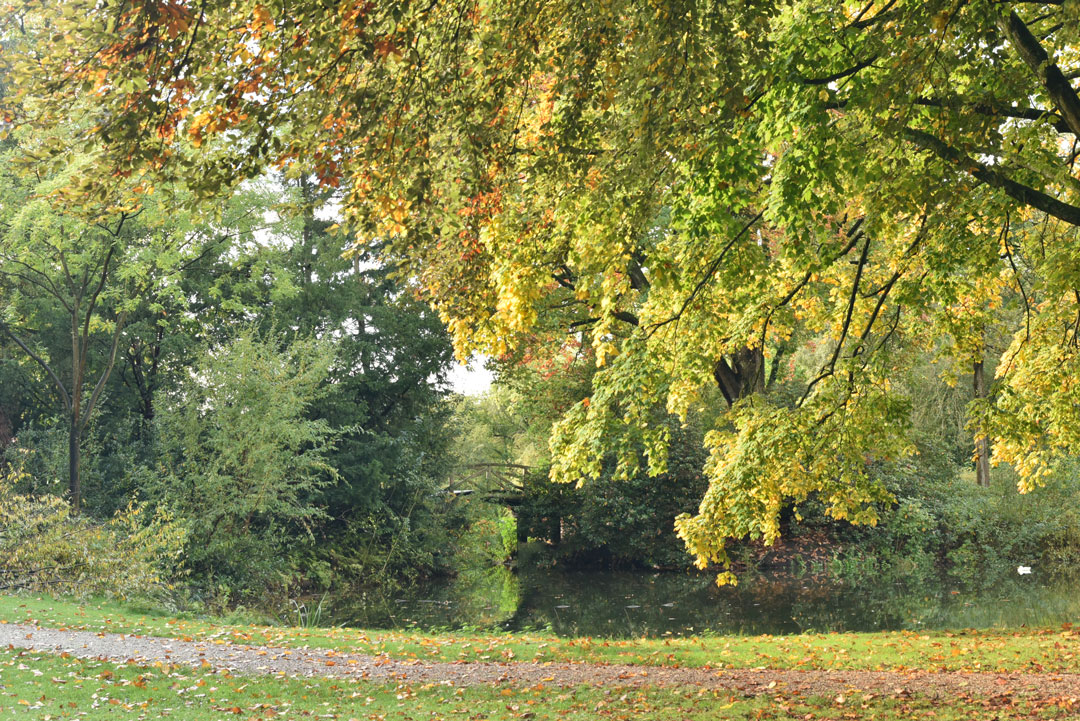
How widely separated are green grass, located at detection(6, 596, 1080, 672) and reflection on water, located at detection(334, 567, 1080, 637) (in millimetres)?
3371

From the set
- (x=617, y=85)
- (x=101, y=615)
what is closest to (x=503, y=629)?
(x=101, y=615)

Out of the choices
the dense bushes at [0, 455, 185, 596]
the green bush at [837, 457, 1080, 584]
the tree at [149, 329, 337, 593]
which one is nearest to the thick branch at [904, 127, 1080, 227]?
the dense bushes at [0, 455, 185, 596]

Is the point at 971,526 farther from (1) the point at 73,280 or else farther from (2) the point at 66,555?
(1) the point at 73,280

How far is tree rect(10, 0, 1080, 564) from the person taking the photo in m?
5.38

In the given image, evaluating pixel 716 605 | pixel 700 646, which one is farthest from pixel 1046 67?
pixel 716 605

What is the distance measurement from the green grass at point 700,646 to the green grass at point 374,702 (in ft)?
6.76

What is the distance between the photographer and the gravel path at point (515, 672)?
8711mm

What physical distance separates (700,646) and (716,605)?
26.5 ft

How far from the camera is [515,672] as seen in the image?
994cm

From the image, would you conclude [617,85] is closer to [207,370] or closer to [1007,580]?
[207,370]

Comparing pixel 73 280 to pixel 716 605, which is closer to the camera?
pixel 716 605

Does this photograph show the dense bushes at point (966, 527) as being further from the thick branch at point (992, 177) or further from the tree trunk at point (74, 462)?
the tree trunk at point (74, 462)

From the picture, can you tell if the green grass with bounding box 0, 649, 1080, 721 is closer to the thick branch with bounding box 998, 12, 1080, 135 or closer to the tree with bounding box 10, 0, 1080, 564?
the tree with bounding box 10, 0, 1080, 564

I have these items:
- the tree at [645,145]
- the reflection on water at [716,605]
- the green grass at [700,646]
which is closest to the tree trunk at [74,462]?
the green grass at [700,646]
